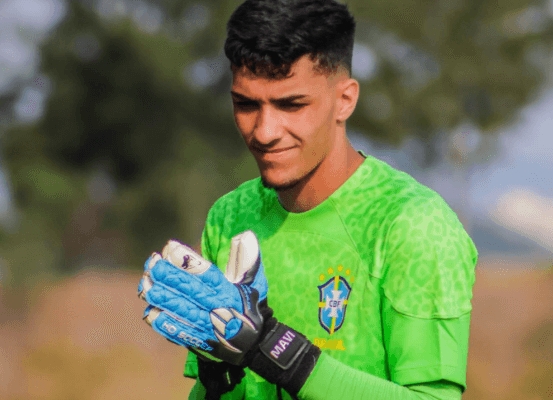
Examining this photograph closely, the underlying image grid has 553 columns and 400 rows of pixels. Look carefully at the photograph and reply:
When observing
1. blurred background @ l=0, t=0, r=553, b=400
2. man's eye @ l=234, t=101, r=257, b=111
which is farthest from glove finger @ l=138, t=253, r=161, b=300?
blurred background @ l=0, t=0, r=553, b=400

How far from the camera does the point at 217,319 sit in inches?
109

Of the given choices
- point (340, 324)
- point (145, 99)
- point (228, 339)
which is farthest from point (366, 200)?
point (145, 99)

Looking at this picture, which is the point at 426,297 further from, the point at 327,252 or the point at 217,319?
the point at 217,319

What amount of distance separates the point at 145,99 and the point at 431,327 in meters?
21.0

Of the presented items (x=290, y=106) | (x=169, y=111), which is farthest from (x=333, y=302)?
(x=169, y=111)

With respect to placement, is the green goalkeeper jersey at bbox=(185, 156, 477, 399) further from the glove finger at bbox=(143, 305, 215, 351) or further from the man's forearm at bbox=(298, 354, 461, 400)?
the glove finger at bbox=(143, 305, 215, 351)

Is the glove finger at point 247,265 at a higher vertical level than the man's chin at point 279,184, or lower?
lower

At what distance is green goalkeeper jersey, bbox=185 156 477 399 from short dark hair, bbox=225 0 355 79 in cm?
50

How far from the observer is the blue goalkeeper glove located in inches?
109

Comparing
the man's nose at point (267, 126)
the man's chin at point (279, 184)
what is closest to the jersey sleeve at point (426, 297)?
the man's chin at point (279, 184)

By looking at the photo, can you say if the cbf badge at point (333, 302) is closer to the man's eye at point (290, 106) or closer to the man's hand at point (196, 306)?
the man's hand at point (196, 306)

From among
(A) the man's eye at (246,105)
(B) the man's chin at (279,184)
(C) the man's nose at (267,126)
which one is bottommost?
(B) the man's chin at (279,184)

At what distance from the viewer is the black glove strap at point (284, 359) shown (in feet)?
9.29

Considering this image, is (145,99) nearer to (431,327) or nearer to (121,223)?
(121,223)
